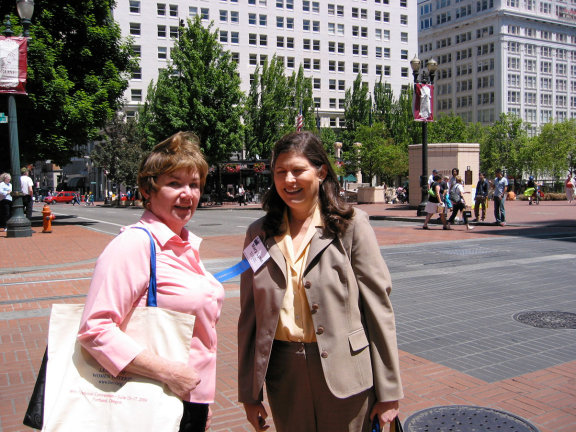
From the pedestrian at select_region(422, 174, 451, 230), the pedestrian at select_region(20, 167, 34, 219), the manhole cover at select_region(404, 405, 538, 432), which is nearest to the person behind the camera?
the manhole cover at select_region(404, 405, 538, 432)

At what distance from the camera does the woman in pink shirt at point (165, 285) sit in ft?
6.23

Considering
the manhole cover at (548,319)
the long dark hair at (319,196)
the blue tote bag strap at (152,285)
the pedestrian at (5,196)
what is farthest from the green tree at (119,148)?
the blue tote bag strap at (152,285)

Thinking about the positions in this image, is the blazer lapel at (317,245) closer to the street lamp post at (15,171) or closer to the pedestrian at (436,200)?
the pedestrian at (436,200)

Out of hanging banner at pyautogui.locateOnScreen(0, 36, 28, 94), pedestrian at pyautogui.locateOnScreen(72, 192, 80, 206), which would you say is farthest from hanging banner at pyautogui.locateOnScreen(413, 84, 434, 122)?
pedestrian at pyautogui.locateOnScreen(72, 192, 80, 206)

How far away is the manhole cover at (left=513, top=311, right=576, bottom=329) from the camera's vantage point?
20.3ft

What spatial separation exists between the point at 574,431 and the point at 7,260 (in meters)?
11.5

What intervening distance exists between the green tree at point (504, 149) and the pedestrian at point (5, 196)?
64440 mm

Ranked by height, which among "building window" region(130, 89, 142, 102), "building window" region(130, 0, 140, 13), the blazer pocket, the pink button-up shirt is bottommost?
the blazer pocket

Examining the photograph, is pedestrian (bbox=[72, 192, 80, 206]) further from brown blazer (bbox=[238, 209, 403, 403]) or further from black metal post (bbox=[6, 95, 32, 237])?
brown blazer (bbox=[238, 209, 403, 403])

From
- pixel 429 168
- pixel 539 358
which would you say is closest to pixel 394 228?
pixel 429 168

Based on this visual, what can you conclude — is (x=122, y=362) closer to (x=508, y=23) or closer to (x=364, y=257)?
(x=364, y=257)

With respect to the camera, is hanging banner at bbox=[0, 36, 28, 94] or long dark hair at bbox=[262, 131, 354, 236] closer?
long dark hair at bbox=[262, 131, 354, 236]

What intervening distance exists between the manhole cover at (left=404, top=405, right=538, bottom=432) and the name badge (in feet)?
6.66

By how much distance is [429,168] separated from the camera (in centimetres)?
2866
